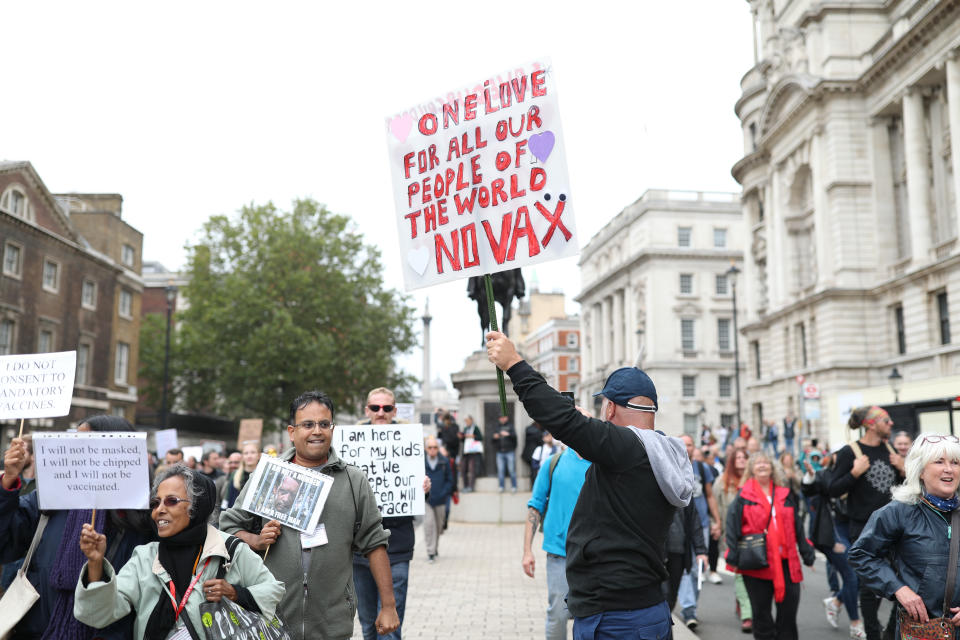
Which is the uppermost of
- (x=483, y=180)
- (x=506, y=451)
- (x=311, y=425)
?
(x=483, y=180)

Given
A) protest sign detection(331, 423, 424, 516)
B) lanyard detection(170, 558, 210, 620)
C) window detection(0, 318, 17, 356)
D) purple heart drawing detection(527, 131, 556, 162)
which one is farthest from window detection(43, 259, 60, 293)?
lanyard detection(170, 558, 210, 620)

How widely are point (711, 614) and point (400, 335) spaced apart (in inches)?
1602

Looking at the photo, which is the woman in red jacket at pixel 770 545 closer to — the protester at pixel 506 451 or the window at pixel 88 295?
the protester at pixel 506 451

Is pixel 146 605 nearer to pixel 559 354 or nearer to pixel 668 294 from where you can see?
pixel 668 294

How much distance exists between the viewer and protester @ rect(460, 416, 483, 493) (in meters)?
21.5

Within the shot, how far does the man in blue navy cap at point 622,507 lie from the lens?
388cm

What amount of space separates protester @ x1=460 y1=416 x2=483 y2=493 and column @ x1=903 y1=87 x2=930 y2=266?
27680mm

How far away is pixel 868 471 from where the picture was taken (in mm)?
8148

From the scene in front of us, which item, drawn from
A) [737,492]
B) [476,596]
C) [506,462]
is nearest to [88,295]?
[506,462]

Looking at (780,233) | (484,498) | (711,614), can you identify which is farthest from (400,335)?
(711,614)

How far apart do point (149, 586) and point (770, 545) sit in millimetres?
5745

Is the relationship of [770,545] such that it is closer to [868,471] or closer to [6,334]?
[868,471]

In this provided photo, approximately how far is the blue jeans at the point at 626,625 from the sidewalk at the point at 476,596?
419 centimetres

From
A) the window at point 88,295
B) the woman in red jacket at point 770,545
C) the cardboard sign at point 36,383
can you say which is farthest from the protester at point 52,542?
the window at point 88,295
